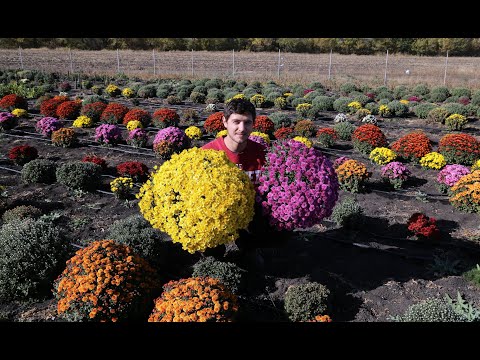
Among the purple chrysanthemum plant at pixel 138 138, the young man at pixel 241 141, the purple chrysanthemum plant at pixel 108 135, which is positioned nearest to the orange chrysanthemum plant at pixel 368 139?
the purple chrysanthemum plant at pixel 138 138

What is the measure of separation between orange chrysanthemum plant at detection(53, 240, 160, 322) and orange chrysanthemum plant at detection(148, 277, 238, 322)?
375mm

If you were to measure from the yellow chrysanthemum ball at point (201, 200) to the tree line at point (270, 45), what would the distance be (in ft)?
173

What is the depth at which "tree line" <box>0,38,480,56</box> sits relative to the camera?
53219 mm

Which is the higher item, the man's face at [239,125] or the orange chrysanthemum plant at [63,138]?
the man's face at [239,125]

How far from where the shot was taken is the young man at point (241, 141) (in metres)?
4.28

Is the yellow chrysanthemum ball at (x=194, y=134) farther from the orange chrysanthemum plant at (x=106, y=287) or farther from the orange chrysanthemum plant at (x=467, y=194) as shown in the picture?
the orange chrysanthemum plant at (x=106, y=287)

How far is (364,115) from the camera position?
52.3 feet

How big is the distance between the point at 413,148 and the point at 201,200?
8522mm

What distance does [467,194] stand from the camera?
7375 millimetres

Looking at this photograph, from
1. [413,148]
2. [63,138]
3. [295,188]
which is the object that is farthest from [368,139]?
[63,138]

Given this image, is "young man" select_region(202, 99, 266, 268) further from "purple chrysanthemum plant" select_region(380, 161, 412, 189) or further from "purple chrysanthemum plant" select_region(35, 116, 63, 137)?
"purple chrysanthemum plant" select_region(35, 116, 63, 137)

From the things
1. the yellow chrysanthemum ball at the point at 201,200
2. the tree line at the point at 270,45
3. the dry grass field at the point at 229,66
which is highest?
the tree line at the point at 270,45

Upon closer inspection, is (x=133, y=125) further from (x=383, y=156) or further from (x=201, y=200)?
(x=201, y=200)
